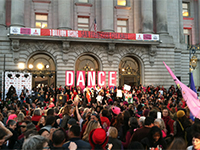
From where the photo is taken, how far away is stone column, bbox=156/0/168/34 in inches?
1463

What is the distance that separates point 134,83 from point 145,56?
4.40 metres

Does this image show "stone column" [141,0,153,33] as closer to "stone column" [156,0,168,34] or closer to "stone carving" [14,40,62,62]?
"stone column" [156,0,168,34]

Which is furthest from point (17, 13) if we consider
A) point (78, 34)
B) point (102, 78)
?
point (102, 78)

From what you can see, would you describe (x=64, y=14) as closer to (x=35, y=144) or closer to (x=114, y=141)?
(x=114, y=141)

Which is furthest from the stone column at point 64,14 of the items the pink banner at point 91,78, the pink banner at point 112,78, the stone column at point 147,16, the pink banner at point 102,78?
the stone column at point 147,16

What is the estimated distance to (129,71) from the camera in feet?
117

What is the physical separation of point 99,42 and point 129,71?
6714 mm

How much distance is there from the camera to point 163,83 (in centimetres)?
3569

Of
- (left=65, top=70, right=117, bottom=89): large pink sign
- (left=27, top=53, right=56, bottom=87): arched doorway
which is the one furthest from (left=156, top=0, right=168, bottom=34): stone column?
(left=27, top=53, right=56, bottom=87): arched doorway

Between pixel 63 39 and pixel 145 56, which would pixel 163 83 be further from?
pixel 63 39

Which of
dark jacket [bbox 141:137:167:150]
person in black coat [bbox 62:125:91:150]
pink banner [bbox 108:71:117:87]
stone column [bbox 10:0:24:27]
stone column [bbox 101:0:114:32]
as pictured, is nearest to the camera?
person in black coat [bbox 62:125:91:150]

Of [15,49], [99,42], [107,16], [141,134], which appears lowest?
[141,134]

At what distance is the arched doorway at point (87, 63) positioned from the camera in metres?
33.8

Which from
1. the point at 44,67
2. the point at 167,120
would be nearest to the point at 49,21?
the point at 44,67
